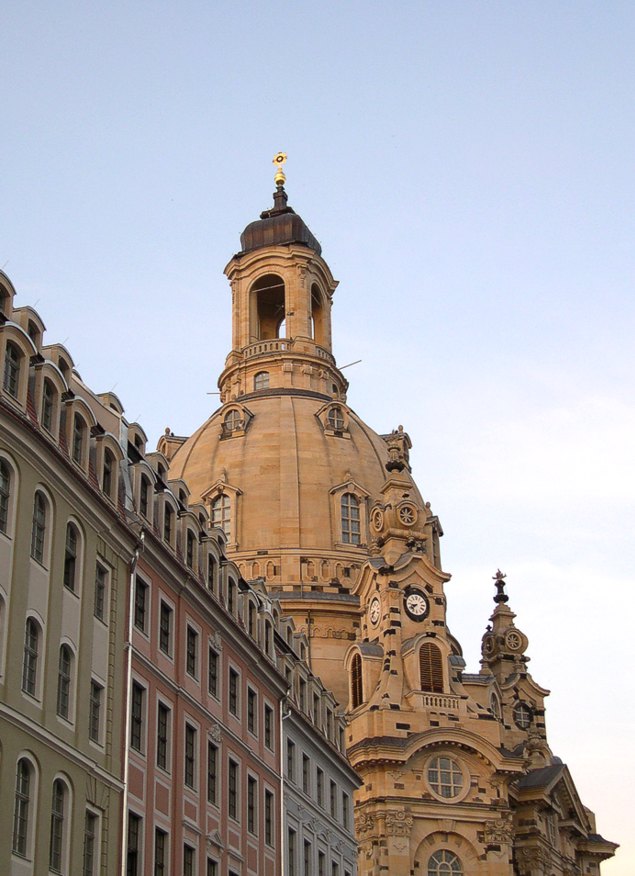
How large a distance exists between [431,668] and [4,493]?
208 ft

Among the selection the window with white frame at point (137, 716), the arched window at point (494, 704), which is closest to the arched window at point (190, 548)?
the window with white frame at point (137, 716)

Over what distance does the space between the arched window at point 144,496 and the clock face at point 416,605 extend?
53.5m

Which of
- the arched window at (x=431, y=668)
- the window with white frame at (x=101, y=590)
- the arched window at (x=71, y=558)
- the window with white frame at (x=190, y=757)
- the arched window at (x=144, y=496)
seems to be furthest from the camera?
the arched window at (x=431, y=668)

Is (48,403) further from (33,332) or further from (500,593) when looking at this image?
(500,593)

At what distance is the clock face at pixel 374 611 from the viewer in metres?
100

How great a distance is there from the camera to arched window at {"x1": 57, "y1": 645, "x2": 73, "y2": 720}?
3856 centimetres

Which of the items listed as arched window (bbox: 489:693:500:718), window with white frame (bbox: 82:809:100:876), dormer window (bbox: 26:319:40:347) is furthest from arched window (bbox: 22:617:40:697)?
arched window (bbox: 489:693:500:718)

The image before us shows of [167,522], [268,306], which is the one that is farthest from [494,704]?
[167,522]

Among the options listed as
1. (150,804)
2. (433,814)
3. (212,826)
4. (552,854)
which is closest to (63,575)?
(150,804)

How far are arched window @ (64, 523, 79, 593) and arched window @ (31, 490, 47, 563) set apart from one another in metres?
1.31

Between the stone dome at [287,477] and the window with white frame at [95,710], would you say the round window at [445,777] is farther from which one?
the window with white frame at [95,710]

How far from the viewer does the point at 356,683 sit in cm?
9888

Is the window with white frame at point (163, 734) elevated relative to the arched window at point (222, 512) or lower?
lower

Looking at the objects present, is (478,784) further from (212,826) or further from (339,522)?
(212,826)
